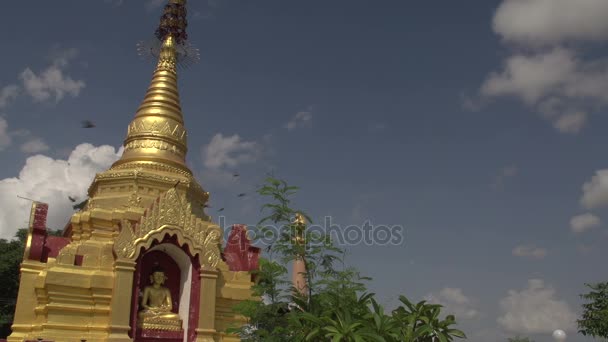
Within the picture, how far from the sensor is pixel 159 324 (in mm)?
16938

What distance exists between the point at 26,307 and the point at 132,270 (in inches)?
126

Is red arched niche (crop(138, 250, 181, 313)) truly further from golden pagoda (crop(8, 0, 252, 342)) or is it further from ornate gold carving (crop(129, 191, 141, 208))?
ornate gold carving (crop(129, 191, 141, 208))

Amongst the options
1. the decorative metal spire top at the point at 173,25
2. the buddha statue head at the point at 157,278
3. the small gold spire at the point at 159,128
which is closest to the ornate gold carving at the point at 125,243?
the buddha statue head at the point at 157,278

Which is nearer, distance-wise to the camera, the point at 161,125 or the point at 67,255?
the point at 67,255

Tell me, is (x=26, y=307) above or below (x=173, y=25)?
below

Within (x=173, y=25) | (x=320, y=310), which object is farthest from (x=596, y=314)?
(x=173, y=25)

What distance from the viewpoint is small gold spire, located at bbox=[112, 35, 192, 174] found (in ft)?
69.5

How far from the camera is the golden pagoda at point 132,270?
52.2ft

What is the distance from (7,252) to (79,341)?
13.9 m

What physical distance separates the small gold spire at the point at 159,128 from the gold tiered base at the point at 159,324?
6.33 meters

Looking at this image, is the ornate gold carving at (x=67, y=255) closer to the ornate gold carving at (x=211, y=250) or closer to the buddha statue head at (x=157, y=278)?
the buddha statue head at (x=157, y=278)

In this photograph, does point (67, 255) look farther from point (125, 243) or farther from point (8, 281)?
point (8, 281)

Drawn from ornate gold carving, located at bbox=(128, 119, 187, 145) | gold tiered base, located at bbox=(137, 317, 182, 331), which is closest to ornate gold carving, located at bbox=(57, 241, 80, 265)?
gold tiered base, located at bbox=(137, 317, 182, 331)

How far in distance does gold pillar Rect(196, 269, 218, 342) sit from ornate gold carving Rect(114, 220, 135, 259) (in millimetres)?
2374
